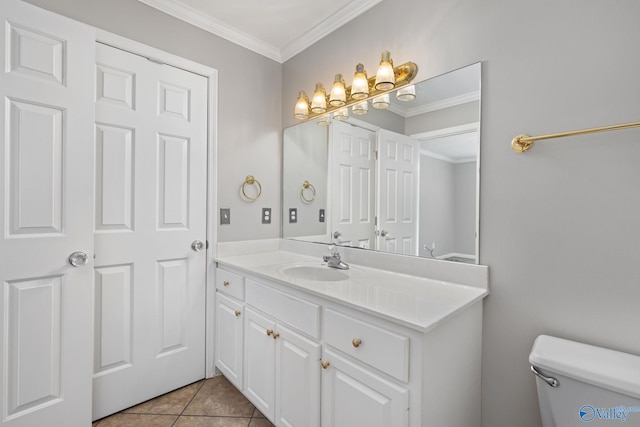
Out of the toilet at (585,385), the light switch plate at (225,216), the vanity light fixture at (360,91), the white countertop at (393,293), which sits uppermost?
the vanity light fixture at (360,91)

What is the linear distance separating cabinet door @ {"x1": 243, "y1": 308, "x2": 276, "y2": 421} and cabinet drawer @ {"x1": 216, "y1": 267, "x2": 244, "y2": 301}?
133mm

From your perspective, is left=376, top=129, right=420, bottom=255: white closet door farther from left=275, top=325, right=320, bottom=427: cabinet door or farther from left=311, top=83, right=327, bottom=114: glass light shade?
left=275, top=325, right=320, bottom=427: cabinet door

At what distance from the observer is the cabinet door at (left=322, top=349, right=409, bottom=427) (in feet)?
3.25

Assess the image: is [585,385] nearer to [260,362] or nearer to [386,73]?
[260,362]

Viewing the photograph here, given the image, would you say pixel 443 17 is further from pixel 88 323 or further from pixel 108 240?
pixel 88 323

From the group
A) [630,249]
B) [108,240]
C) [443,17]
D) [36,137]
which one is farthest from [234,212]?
[630,249]

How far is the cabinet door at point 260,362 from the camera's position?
152 cm

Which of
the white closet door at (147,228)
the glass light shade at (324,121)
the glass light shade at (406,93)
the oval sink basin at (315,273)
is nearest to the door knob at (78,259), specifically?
the white closet door at (147,228)

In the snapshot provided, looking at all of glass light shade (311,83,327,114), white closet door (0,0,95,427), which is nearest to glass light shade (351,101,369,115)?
glass light shade (311,83,327,114)

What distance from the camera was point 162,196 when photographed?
1854mm

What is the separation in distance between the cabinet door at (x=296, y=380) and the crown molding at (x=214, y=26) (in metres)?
1.96

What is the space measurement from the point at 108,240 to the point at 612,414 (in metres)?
2.21

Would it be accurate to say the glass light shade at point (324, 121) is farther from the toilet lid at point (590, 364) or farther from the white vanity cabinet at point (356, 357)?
the toilet lid at point (590, 364)

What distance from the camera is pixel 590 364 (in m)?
0.95
